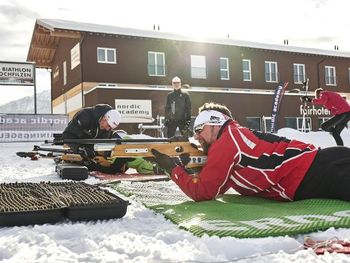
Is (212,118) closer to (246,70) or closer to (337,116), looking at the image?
(337,116)

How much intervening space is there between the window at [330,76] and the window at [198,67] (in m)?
9.55

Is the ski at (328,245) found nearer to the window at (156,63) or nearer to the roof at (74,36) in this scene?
the roof at (74,36)

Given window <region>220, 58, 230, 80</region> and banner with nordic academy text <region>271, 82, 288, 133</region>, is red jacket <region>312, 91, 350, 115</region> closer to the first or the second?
banner with nordic academy text <region>271, 82, 288, 133</region>

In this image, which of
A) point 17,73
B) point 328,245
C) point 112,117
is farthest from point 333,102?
point 17,73

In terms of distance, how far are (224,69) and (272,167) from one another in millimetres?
22284

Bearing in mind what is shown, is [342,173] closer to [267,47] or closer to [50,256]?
[50,256]

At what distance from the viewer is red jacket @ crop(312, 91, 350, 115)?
9125 millimetres

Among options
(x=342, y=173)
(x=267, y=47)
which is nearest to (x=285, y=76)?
(x=267, y=47)

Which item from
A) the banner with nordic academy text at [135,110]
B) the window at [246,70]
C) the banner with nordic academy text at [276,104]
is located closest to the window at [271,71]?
the window at [246,70]

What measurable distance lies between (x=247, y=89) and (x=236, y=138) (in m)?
22.9

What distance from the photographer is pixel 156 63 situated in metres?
22.9

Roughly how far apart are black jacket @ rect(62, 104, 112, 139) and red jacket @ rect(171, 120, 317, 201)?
10.8 ft

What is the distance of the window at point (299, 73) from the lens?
88.5 feet

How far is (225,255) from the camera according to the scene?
6.44ft
